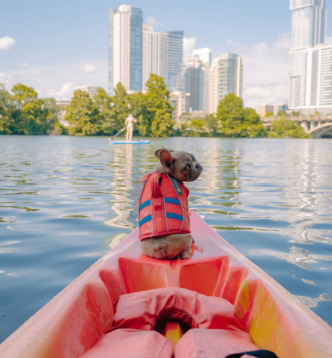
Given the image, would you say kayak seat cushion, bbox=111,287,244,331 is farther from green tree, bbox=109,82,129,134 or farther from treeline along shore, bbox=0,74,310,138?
green tree, bbox=109,82,129,134

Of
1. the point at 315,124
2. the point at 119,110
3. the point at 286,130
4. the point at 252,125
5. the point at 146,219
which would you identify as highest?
the point at 119,110

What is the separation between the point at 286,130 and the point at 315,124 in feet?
19.7

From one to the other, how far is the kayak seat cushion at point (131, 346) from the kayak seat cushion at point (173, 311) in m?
0.14

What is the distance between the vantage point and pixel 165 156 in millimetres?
2949

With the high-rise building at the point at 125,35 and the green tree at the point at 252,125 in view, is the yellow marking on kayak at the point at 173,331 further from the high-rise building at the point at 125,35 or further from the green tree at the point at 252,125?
the high-rise building at the point at 125,35

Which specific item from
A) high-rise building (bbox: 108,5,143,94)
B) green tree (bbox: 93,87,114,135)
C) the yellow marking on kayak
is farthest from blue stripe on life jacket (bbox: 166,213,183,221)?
high-rise building (bbox: 108,5,143,94)

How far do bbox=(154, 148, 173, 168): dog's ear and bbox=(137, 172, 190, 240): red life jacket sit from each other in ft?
0.29

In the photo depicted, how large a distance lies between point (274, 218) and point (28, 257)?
3466 mm

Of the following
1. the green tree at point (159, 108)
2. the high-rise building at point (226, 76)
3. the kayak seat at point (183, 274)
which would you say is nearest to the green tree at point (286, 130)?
the green tree at point (159, 108)

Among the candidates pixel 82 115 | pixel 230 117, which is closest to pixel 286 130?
pixel 230 117

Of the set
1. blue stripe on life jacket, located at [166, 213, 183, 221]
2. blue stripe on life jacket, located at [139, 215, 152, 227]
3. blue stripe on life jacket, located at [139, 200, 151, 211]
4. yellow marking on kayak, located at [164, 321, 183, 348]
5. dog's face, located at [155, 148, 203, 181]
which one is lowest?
yellow marking on kayak, located at [164, 321, 183, 348]

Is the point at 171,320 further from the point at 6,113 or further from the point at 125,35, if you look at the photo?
the point at 125,35

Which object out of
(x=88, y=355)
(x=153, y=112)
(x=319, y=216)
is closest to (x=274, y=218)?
(x=319, y=216)

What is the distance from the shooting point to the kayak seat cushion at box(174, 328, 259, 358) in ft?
5.35
